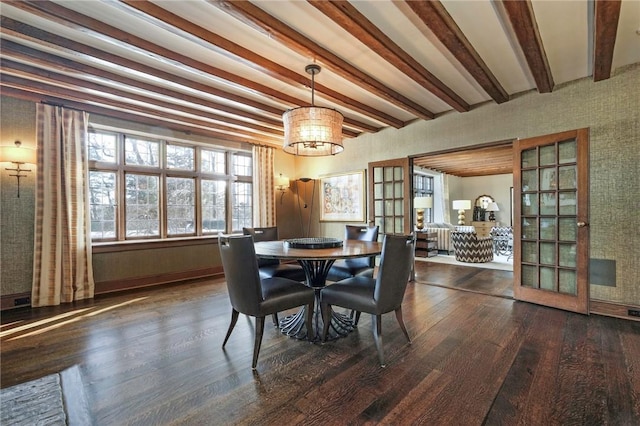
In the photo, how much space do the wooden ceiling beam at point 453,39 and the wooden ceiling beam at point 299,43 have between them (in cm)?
86

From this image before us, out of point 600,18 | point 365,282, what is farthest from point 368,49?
point 365,282

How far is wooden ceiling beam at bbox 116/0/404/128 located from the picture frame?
195 centimetres

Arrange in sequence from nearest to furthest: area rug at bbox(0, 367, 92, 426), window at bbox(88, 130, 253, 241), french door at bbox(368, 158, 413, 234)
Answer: area rug at bbox(0, 367, 92, 426) < window at bbox(88, 130, 253, 241) < french door at bbox(368, 158, 413, 234)

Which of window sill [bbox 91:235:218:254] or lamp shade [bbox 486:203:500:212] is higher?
lamp shade [bbox 486:203:500:212]

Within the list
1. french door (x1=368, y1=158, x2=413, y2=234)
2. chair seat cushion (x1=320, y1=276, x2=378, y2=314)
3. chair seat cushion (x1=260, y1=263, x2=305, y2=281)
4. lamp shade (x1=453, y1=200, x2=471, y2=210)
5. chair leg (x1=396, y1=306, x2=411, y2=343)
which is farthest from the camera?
lamp shade (x1=453, y1=200, x2=471, y2=210)

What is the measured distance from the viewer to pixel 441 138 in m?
4.28

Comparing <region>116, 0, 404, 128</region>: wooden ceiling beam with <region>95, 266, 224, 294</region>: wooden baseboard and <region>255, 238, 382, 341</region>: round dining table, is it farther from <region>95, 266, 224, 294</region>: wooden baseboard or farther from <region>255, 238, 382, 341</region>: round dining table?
<region>95, 266, 224, 294</region>: wooden baseboard

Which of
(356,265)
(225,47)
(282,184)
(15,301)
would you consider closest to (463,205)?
(282,184)

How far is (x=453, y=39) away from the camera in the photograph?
2305 millimetres

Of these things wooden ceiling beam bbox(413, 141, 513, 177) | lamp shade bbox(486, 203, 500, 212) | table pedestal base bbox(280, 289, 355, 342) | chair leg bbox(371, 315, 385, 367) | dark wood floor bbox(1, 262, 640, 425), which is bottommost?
dark wood floor bbox(1, 262, 640, 425)

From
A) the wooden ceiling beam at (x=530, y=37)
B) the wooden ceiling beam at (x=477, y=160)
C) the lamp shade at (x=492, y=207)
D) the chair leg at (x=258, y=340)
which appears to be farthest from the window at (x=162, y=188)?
the lamp shade at (x=492, y=207)

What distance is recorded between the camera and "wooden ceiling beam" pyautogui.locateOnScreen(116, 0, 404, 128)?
78.4 inches

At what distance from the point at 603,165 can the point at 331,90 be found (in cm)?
304

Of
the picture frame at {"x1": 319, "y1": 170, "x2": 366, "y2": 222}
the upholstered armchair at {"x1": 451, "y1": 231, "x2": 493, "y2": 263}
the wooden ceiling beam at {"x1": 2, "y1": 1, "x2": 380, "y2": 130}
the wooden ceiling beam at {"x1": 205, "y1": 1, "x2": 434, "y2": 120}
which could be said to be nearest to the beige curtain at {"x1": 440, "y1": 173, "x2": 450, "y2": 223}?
the upholstered armchair at {"x1": 451, "y1": 231, "x2": 493, "y2": 263}
